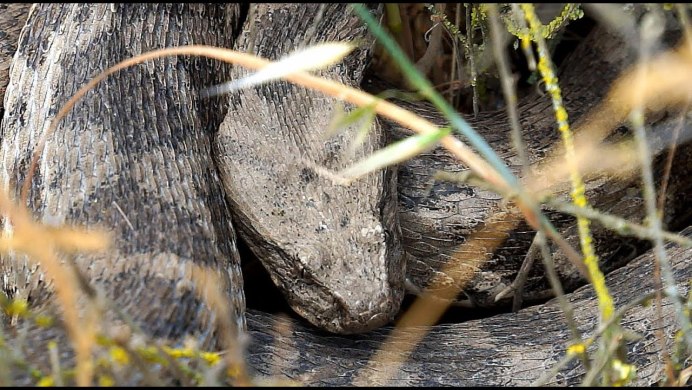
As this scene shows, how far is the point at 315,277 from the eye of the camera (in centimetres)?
174

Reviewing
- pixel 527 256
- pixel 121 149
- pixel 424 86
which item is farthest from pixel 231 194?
pixel 424 86

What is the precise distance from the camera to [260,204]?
1865 millimetres

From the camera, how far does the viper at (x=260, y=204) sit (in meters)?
1.60

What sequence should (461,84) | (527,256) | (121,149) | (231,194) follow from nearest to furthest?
(121,149), (231,194), (527,256), (461,84)

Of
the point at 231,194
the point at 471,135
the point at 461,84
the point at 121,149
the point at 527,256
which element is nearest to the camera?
the point at 471,135

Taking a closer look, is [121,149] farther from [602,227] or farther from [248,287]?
[602,227]

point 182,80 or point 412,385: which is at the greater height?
point 182,80

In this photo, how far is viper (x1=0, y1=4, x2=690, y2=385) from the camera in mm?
1598

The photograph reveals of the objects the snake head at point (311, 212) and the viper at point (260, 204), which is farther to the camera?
the snake head at point (311, 212)

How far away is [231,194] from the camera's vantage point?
190 cm

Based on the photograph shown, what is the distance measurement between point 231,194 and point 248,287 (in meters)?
0.39

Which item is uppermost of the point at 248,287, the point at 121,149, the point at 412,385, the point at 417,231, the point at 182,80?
the point at 182,80

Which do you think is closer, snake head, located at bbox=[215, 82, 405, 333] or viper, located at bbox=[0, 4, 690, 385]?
viper, located at bbox=[0, 4, 690, 385]

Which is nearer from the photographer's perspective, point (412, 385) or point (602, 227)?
point (412, 385)
